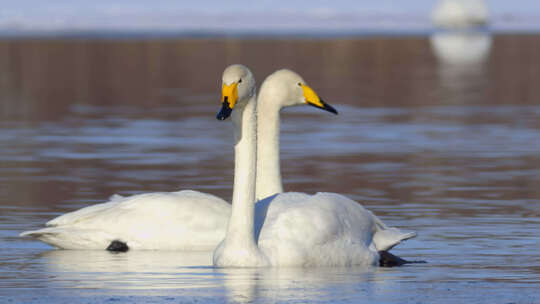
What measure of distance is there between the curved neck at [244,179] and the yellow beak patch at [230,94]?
33 centimetres

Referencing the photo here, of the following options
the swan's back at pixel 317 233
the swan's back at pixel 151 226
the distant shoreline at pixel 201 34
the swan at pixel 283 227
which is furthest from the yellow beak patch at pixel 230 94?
the distant shoreline at pixel 201 34

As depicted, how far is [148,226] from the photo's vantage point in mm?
11383

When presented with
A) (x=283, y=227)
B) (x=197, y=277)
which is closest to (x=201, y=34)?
(x=283, y=227)

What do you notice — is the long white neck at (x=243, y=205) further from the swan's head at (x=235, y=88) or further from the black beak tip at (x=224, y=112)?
the black beak tip at (x=224, y=112)

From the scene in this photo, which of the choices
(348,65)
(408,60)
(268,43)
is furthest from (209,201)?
(268,43)

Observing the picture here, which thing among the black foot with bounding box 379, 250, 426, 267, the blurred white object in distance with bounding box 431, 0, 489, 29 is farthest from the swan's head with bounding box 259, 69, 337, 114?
the blurred white object in distance with bounding box 431, 0, 489, 29

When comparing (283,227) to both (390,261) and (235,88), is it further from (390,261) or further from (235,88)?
(235,88)

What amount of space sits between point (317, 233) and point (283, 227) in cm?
23

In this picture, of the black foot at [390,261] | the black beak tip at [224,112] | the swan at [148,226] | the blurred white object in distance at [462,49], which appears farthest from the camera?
the blurred white object in distance at [462,49]

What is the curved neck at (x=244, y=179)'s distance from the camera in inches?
392

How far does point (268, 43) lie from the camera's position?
70375mm

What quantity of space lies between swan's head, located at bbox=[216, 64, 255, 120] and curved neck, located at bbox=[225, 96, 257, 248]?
12 cm

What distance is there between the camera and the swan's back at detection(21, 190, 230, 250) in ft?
37.1

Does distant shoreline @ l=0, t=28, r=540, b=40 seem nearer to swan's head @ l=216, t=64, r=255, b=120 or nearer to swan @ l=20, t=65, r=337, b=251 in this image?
swan @ l=20, t=65, r=337, b=251
